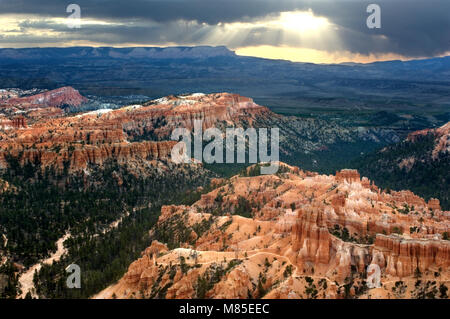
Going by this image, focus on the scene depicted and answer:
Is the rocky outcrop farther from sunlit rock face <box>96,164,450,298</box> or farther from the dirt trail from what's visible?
the dirt trail

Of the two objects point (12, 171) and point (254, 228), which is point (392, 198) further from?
point (12, 171)

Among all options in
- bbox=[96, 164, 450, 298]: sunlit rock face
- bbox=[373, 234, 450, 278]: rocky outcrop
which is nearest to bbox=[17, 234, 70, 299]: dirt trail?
bbox=[96, 164, 450, 298]: sunlit rock face

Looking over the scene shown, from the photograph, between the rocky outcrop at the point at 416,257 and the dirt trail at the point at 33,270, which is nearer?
the rocky outcrop at the point at 416,257

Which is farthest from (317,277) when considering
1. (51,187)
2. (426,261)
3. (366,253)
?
(51,187)

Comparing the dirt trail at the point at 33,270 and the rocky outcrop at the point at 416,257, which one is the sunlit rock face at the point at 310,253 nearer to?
the rocky outcrop at the point at 416,257

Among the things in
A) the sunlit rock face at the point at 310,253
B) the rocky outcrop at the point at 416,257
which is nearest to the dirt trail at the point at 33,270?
the sunlit rock face at the point at 310,253
